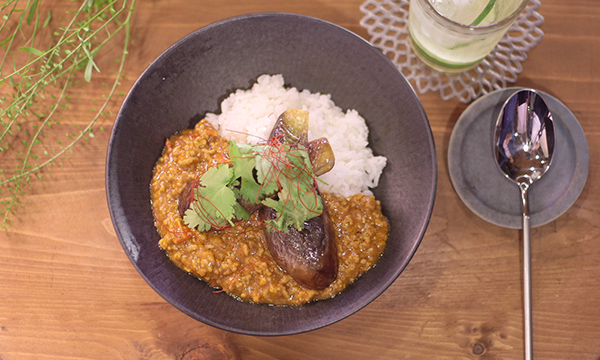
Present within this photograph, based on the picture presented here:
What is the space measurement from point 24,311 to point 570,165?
125 inches

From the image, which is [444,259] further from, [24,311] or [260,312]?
[24,311]

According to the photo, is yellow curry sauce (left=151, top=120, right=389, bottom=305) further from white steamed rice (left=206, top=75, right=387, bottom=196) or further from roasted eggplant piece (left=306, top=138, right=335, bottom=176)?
roasted eggplant piece (left=306, top=138, right=335, bottom=176)

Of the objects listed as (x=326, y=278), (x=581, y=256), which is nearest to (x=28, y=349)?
(x=326, y=278)

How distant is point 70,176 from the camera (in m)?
2.51

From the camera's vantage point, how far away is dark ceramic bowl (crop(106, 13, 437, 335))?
2168 mm

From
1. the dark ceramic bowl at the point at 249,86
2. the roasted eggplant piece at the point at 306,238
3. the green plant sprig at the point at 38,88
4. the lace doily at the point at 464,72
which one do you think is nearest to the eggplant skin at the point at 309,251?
the roasted eggplant piece at the point at 306,238

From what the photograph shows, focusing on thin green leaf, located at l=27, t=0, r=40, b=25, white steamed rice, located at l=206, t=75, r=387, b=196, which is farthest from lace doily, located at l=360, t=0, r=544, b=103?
thin green leaf, located at l=27, t=0, r=40, b=25

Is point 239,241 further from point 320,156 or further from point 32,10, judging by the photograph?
point 32,10

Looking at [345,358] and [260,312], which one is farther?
[345,358]

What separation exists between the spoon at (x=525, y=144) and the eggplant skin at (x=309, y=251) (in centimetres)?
109

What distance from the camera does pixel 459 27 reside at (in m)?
2.03

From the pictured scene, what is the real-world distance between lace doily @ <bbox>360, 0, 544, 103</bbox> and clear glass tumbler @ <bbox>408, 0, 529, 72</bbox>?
3.9 inches

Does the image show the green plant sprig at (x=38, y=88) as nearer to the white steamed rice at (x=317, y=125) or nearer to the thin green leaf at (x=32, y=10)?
the thin green leaf at (x=32, y=10)

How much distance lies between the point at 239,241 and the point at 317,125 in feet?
2.47
